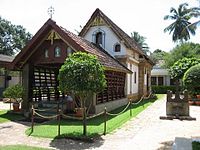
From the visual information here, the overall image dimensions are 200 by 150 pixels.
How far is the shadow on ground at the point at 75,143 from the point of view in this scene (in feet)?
32.1

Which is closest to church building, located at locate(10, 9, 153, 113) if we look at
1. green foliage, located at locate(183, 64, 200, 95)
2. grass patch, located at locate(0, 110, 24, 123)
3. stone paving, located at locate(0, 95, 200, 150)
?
grass patch, located at locate(0, 110, 24, 123)

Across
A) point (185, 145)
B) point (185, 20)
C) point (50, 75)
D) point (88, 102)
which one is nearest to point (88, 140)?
point (185, 145)

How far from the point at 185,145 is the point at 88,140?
11.5ft

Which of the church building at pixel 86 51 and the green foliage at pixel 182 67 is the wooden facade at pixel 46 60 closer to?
the church building at pixel 86 51

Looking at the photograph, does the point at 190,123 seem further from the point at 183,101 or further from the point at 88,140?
the point at 88,140

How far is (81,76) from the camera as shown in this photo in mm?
11008

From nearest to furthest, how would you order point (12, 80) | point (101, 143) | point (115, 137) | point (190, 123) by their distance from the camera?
1. point (101, 143)
2. point (115, 137)
3. point (190, 123)
4. point (12, 80)

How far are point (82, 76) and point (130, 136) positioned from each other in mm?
3071

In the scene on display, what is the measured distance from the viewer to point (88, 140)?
10.5m

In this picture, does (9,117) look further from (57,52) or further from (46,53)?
(57,52)

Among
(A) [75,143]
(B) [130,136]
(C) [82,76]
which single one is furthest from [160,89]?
(A) [75,143]

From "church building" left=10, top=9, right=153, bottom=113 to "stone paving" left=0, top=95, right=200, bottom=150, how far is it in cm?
360

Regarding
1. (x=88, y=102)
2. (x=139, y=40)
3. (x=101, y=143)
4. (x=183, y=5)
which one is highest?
(x=183, y=5)

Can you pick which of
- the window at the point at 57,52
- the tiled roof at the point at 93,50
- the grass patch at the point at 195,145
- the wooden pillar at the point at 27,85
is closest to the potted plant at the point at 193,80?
the tiled roof at the point at 93,50
